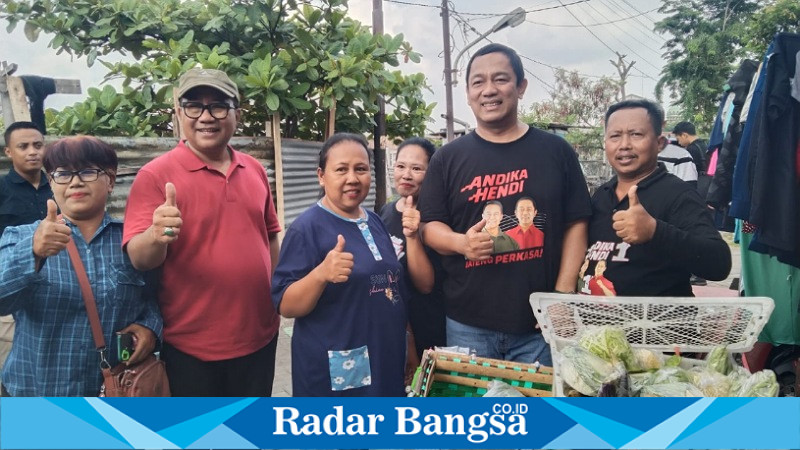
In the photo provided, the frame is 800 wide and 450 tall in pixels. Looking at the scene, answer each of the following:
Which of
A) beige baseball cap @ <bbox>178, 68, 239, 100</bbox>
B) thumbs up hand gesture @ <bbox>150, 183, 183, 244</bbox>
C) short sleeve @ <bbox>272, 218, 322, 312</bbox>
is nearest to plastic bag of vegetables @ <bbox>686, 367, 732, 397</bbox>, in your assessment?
short sleeve @ <bbox>272, 218, 322, 312</bbox>

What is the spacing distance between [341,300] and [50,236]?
3.21ft

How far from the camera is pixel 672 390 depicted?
147 cm

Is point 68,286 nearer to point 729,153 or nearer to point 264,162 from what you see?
point 729,153

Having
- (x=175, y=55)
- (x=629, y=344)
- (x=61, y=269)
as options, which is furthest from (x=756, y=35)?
(x=61, y=269)

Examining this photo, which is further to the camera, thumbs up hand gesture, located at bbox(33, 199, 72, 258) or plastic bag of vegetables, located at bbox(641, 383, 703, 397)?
thumbs up hand gesture, located at bbox(33, 199, 72, 258)

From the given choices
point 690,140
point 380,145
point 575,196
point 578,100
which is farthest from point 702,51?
point 575,196

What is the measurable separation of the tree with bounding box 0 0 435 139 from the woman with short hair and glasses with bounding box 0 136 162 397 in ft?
10.7

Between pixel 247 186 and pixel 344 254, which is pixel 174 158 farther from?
pixel 344 254

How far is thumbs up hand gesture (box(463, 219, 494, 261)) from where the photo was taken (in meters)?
1.96

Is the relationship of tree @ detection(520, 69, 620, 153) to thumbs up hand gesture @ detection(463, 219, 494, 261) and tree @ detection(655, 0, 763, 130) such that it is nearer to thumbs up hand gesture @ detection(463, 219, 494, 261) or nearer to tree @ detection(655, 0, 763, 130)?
tree @ detection(655, 0, 763, 130)

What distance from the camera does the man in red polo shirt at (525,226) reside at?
208 centimetres

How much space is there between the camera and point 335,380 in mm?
1940

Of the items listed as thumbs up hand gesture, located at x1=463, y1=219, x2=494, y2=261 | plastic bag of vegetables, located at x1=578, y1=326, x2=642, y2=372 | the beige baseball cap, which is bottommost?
plastic bag of vegetables, located at x1=578, y1=326, x2=642, y2=372

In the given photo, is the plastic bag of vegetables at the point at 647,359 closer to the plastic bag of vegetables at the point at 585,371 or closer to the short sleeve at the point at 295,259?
the plastic bag of vegetables at the point at 585,371
